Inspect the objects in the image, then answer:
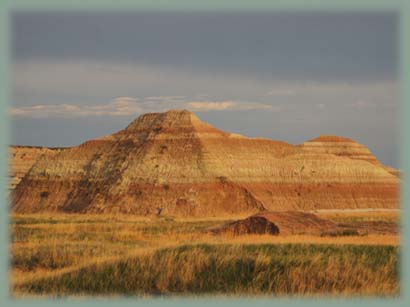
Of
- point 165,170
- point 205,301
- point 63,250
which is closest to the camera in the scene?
point 205,301

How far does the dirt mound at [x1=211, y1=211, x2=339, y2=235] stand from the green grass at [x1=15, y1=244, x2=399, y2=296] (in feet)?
43.9

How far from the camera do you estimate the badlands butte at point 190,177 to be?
75500 mm

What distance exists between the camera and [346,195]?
81875 mm

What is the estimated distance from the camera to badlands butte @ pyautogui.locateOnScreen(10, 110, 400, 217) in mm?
75500

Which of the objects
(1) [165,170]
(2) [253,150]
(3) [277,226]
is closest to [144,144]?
(1) [165,170]

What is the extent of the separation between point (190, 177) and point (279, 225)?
136 feet

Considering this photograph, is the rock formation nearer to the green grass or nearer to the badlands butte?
the badlands butte

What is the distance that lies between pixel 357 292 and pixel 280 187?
6152cm

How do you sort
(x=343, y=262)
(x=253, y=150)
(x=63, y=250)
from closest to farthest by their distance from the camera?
(x=343, y=262), (x=63, y=250), (x=253, y=150)

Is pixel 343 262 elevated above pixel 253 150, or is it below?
below

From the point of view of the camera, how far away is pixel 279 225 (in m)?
35.6

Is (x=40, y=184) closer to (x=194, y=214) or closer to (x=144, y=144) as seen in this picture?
(x=144, y=144)

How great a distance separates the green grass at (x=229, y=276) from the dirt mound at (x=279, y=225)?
43.9 feet

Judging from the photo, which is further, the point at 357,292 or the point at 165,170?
the point at 165,170
